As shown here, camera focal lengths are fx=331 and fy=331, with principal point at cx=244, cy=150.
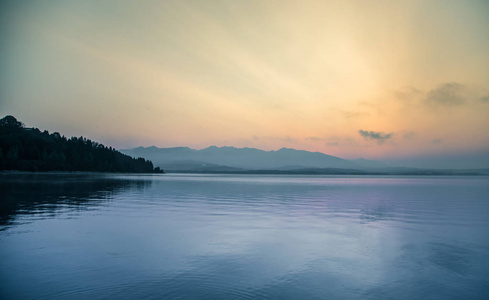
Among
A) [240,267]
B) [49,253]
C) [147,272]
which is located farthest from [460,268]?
[49,253]

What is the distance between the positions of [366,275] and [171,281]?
774 cm

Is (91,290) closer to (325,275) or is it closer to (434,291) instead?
(325,275)

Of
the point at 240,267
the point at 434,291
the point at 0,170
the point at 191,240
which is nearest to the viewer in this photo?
the point at 434,291

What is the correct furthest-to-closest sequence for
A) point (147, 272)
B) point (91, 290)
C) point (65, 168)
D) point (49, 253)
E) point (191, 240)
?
point (65, 168), point (191, 240), point (49, 253), point (147, 272), point (91, 290)

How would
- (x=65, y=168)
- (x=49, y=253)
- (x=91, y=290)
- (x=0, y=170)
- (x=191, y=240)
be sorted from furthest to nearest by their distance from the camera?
(x=65, y=168) → (x=0, y=170) → (x=191, y=240) → (x=49, y=253) → (x=91, y=290)

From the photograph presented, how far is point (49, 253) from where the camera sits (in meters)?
15.8

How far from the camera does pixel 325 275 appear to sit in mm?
13305

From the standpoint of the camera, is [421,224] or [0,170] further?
[0,170]

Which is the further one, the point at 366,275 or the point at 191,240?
the point at 191,240

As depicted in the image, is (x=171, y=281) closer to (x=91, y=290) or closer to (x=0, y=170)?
(x=91, y=290)

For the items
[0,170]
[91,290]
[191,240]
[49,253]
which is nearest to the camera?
[91,290]

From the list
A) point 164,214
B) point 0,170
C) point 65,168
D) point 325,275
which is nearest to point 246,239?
point 325,275

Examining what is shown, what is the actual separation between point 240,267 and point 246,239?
5975 mm

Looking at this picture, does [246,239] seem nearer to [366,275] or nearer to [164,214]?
[366,275]
